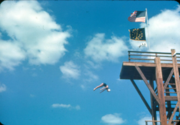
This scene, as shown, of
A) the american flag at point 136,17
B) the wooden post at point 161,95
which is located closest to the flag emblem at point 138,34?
the american flag at point 136,17

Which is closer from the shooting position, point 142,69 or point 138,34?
point 142,69

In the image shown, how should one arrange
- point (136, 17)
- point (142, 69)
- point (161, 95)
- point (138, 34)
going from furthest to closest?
point (136, 17)
point (138, 34)
point (142, 69)
point (161, 95)

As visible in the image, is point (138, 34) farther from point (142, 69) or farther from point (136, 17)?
point (142, 69)

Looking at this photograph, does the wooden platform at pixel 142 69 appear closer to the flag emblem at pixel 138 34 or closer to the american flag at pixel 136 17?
the flag emblem at pixel 138 34

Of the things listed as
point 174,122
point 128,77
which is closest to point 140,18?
point 128,77

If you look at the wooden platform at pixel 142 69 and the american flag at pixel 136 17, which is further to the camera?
the american flag at pixel 136 17

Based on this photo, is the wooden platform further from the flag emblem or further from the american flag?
the american flag

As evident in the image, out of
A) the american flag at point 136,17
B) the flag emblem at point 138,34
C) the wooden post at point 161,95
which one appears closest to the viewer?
the wooden post at point 161,95

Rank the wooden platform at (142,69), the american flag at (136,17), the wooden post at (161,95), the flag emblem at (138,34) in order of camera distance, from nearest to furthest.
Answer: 1. the wooden post at (161,95)
2. the wooden platform at (142,69)
3. the flag emblem at (138,34)
4. the american flag at (136,17)

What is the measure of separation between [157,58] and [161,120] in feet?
17.3

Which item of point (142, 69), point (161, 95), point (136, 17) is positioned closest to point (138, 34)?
point (136, 17)

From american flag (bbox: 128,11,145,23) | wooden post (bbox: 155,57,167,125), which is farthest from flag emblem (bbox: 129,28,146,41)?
wooden post (bbox: 155,57,167,125)

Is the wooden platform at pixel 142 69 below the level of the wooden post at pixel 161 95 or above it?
above

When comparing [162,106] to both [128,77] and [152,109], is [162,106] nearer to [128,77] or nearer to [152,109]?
[152,109]
